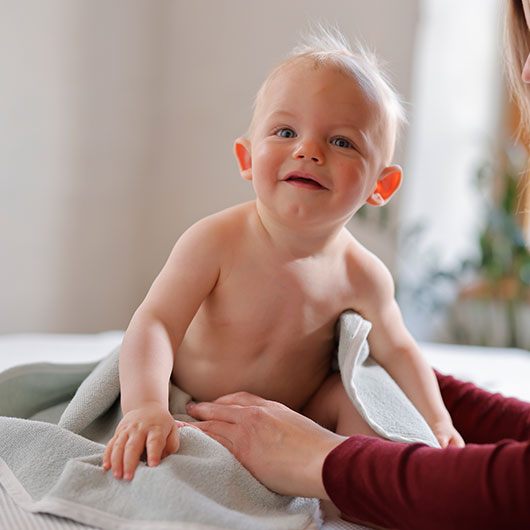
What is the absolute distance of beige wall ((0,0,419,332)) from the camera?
245 centimetres

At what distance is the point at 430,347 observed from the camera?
1.94 metres

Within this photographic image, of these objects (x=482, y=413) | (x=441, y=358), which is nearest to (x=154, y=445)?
(x=482, y=413)

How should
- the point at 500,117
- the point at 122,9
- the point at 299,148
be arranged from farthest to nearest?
the point at 500,117 < the point at 122,9 < the point at 299,148

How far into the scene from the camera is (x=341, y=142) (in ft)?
3.17

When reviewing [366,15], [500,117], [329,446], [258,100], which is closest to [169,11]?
[366,15]

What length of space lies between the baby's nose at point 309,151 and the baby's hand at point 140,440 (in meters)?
0.36

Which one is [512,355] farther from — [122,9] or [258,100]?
[122,9]

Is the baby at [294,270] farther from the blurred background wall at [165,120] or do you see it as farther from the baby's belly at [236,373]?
the blurred background wall at [165,120]

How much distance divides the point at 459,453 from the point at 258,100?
587mm

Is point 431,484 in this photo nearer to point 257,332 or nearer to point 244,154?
point 257,332

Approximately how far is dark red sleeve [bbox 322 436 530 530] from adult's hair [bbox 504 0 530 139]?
74 centimetres

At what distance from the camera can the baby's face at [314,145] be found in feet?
Result: 3.07

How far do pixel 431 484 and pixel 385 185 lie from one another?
21.1 inches

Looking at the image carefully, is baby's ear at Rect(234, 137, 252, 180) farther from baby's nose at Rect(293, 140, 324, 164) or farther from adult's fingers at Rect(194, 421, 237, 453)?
Answer: adult's fingers at Rect(194, 421, 237, 453)
